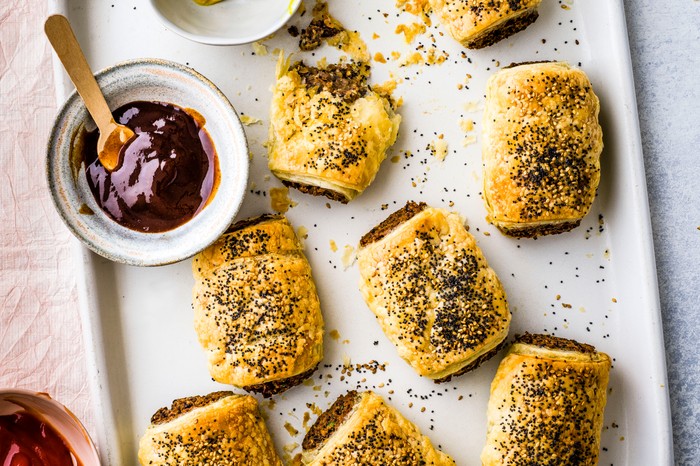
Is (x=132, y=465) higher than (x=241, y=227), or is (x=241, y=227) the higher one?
(x=241, y=227)

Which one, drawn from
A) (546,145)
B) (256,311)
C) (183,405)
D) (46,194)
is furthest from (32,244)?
(546,145)

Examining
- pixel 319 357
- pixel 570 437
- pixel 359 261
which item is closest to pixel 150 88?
pixel 359 261

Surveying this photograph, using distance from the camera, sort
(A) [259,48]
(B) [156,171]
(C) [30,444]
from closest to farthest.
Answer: (B) [156,171] → (C) [30,444] → (A) [259,48]

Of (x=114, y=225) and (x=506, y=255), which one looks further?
(x=506, y=255)

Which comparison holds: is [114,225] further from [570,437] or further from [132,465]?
[570,437]

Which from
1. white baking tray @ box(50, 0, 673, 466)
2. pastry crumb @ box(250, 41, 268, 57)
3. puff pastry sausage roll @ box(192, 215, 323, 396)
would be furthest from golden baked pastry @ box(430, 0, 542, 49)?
puff pastry sausage roll @ box(192, 215, 323, 396)

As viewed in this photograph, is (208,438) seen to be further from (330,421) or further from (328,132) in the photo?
(328,132)

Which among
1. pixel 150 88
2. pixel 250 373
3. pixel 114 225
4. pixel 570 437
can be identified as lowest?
pixel 570 437
